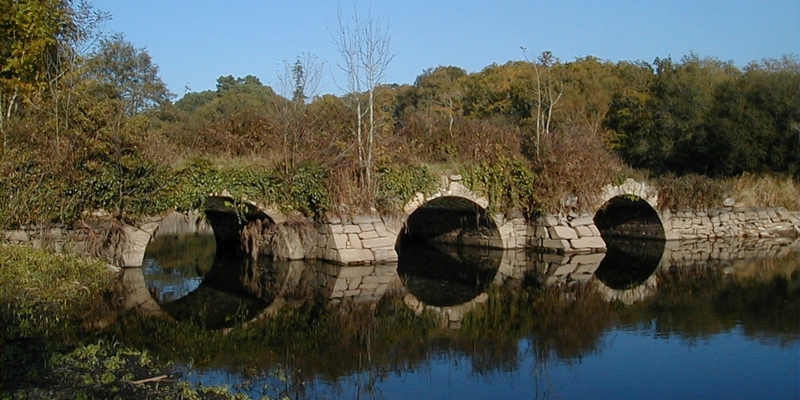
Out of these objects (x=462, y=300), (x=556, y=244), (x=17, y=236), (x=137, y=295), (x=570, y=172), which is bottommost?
(x=462, y=300)

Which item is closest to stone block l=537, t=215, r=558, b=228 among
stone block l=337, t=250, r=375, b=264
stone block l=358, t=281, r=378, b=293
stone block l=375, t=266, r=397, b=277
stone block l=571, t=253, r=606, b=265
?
stone block l=571, t=253, r=606, b=265

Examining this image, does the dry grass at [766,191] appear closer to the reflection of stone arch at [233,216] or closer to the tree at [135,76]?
the reflection of stone arch at [233,216]

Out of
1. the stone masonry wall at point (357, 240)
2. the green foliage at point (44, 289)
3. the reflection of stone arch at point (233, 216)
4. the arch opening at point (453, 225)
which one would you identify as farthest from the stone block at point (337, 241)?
the green foliage at point (44, 289)

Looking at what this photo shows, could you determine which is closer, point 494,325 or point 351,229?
point 494,325

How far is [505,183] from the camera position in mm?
18984

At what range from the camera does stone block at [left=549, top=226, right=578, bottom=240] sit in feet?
63.2

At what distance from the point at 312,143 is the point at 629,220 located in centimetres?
1108

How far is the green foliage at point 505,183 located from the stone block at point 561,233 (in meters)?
0.68

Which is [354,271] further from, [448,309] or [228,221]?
[228,221]

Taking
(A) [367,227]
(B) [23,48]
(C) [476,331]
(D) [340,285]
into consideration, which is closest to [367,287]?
(D) [340,285]

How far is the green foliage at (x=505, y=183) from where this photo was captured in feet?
60.7

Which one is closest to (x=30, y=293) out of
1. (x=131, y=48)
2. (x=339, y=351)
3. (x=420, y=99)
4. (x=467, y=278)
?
(x=339, y=351)

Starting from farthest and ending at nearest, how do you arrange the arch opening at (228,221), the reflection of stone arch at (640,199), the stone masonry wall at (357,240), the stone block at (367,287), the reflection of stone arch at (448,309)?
the reflection of stone arch at (640,199) < the arch opening at (228,221) < the stone masonry wall at (357,240) < the stone block at (367,287) < the reflection of stone arch at (448,309)

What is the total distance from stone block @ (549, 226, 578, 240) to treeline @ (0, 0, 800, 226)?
0.69m
